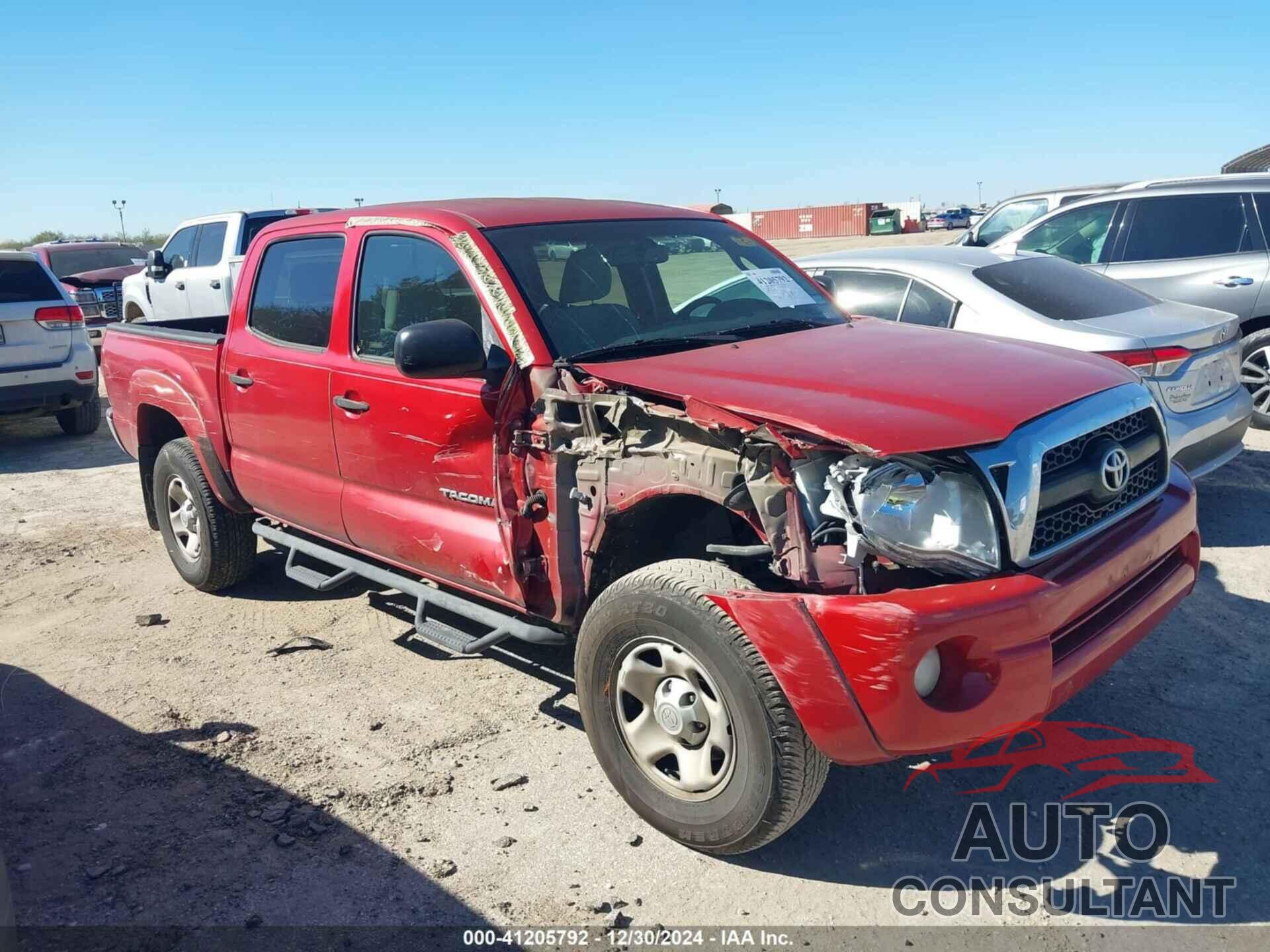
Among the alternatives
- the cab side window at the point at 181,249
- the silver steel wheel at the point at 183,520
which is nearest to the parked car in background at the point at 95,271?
the cab side window at the point at 181,249

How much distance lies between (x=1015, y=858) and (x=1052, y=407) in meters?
1.35

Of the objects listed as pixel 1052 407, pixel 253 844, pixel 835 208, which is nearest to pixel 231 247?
pixel 253 844

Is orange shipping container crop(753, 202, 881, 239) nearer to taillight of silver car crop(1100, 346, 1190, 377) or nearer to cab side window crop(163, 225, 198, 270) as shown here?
cab side window crop(163, 225, 198, 270)

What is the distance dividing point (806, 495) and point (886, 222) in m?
59.7

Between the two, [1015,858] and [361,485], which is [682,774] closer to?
[1015,858]

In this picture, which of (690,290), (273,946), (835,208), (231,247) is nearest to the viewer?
(273,946)

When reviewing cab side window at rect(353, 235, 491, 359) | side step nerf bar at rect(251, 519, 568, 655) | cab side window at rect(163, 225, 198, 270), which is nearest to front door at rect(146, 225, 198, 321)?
cab side window at rect(163, 225, 198, 270)

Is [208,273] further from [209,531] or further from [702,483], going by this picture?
[702,483]

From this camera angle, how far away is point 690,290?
13.9ft

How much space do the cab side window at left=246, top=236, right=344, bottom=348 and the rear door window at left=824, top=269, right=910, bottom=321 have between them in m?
2.99

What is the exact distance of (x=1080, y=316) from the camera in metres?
5.70

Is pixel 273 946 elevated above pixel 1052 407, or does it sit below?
below

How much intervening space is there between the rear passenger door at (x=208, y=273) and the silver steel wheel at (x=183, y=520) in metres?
7.41

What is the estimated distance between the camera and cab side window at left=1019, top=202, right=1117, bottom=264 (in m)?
8.20
